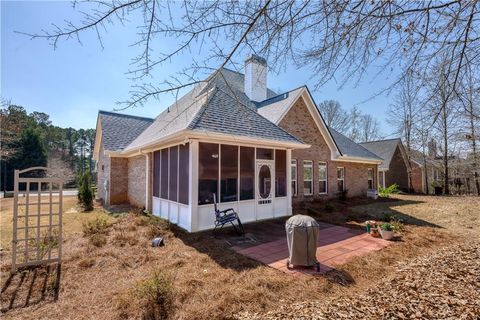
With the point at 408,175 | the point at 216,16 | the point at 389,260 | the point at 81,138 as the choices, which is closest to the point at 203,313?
the point at 216,16

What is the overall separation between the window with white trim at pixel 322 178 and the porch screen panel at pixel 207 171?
334 inches

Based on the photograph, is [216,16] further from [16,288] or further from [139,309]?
[16,288]

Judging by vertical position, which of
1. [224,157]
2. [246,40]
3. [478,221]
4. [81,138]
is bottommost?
[478,221]

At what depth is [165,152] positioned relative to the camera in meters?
9.71

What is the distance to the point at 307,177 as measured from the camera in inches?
552

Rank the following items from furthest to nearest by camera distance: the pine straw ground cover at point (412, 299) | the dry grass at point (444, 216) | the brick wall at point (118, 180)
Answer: the brick wall at point (118, 180) < the dry grass at point (444, 216) < the pine straw ground cover at point (412, 299)

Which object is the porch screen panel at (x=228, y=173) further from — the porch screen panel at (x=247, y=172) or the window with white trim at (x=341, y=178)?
the window with white trim at (x=341, y=178)

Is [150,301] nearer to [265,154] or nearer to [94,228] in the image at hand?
[94,228]

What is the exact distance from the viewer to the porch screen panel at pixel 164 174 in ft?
31.5

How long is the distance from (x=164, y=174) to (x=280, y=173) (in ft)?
15.7

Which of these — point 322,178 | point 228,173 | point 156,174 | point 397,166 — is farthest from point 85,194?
point 397,166

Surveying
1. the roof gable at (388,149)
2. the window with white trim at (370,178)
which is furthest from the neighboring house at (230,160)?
the roof gable at (388,149)

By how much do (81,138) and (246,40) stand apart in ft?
202

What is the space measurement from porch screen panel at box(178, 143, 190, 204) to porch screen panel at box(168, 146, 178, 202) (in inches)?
11.6
